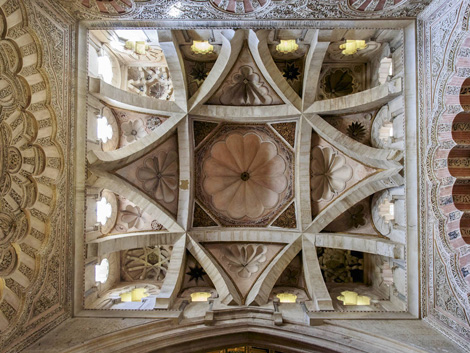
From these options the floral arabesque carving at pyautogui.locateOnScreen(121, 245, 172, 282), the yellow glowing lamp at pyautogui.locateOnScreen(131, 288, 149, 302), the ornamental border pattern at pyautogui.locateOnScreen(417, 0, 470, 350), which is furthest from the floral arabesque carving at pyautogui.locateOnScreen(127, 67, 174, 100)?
the ornamental border pattern at pyautogui.locateOnScreen(417, 0, 470, 350)

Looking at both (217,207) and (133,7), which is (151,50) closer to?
(133,7)

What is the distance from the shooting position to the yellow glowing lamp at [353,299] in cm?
753

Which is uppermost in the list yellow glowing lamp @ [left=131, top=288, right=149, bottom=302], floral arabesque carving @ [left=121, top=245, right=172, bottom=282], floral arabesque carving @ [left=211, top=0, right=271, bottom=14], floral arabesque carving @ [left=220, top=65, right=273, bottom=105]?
floral arabesque carving @ [left=211, top=0, right=271, bottom=14]

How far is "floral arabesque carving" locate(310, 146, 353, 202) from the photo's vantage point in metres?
8.23

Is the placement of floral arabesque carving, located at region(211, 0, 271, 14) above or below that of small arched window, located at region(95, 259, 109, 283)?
above

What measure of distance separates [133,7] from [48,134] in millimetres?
3079

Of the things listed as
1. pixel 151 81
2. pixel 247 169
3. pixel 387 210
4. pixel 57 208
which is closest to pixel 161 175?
pixel 247 169

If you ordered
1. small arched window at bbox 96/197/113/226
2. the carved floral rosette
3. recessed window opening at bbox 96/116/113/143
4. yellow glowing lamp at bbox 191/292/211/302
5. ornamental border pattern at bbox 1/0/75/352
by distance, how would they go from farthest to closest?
yellow glowing lamp at bbox 191/292/211/302 < small arched window at bbox 96/197/113/226 < recessed window opening at bbox 96/116/113/143 < ornamental border pattern at bbox 1/0/75/352 < the carved floral rosette

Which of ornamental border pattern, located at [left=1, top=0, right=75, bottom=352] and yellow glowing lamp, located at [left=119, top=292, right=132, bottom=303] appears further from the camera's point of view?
yellow glowing lamp, located at [left=119, top=292, right=132, bottom=303]

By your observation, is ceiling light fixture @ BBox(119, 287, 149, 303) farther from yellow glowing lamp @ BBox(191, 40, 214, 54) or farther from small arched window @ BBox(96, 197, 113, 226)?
yellow glowing lamp @ BBox(191, 40, 214, 54)

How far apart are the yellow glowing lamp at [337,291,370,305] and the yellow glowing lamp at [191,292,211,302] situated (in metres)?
3.71

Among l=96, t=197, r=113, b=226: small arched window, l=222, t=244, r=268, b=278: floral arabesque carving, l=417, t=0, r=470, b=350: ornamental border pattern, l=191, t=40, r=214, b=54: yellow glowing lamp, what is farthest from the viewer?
l=222, t=244, r=268, b=278: floral arabesque carving

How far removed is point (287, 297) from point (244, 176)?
3.91 m

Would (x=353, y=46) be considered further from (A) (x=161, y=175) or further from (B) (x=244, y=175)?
(A) (x=161, y=175)
